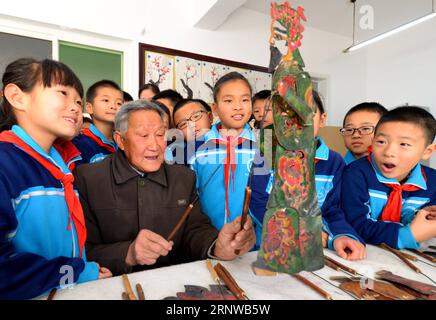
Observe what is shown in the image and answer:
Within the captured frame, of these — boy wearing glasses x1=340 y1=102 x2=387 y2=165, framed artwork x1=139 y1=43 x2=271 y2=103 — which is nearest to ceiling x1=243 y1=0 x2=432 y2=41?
framed artwork x1=139 y1=43 x2=271 y2=103

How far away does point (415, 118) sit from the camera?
1.27 meters

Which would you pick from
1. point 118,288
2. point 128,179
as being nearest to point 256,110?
point 128,179

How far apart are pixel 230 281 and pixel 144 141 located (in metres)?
0.72

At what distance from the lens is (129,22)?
3.65 metres

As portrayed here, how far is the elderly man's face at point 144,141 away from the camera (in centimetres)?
128

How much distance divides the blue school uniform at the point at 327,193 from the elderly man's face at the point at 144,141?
44 cm

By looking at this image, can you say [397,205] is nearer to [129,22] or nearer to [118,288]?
[118,288]

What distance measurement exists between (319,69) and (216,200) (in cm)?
502

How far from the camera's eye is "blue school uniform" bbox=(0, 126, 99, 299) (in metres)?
0.73

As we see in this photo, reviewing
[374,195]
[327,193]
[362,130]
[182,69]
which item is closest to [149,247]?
[327,193]

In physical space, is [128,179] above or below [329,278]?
above

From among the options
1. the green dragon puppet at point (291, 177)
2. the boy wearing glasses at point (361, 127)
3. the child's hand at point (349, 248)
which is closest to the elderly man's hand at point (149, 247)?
the green dragon puppet at point (291, 177)

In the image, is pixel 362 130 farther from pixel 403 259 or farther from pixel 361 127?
pixel 403 259

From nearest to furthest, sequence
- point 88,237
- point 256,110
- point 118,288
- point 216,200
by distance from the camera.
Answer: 1. point 118,288
2. point 88,237
3. point 216,200
4. point 256,110
